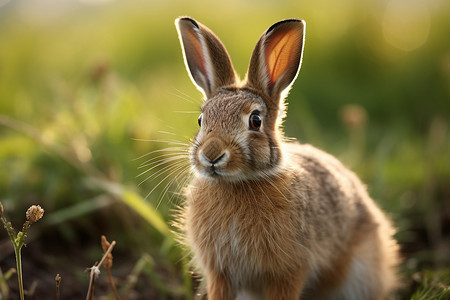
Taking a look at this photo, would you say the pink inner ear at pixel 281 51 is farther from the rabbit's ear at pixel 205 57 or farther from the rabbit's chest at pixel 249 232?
the rabbit's chest at pixel 249 232

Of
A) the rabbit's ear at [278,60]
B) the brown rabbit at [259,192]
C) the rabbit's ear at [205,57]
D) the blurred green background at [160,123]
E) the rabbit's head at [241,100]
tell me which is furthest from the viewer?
the blurred green background at [160,123]

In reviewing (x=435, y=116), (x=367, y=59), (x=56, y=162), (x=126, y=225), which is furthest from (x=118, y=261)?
(x=367, y=59)

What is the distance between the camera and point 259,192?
3.24 m

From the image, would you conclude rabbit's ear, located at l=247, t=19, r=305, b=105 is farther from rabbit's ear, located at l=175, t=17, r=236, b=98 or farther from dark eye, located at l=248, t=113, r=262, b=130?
dark eye, located at l=248, t=113, r=262, b=130

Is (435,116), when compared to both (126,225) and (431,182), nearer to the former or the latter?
(431,182)

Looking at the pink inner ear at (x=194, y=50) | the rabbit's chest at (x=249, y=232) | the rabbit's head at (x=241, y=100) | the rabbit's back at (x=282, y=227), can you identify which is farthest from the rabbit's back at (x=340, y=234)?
the pink inner ear at (x=194, y=50)

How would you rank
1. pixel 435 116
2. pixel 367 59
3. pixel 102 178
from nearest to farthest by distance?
pixel 102 178, pixel 435 116, pixel 367 59

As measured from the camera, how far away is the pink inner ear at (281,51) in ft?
11.1

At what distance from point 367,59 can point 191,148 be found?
5950mm

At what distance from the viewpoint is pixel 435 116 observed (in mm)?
7445

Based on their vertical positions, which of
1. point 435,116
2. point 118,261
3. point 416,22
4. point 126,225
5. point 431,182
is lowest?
point 118,261

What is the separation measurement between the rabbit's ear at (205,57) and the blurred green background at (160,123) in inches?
6.8

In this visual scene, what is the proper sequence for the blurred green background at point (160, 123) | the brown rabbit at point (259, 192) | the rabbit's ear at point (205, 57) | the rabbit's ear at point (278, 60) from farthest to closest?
the blurred green background at point (160, 123) < the rabbit's ear at point (205, 57) < the rabbit's ear at point (278, 60) < the brown rabbit at point (259, 192)

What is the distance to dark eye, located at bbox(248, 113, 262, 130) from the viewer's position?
3221mm
